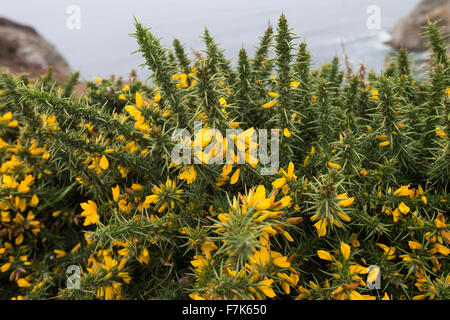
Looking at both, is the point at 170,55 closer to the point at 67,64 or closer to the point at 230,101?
the point at 230,101

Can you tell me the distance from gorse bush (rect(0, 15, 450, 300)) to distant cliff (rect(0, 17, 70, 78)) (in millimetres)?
6821

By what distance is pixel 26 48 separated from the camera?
807 cm

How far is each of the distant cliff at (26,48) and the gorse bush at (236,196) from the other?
269 inches

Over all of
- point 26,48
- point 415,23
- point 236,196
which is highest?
point 415,23

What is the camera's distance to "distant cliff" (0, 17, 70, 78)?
7.71 m

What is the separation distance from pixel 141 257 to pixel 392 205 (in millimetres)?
1123

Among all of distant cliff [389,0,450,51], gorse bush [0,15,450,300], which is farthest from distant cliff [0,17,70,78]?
distant cliff [389,0,450,51]

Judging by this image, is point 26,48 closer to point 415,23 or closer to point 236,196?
point 236,196

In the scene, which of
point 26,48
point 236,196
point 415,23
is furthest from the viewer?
point 415,23

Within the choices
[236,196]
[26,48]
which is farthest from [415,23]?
[26,48]

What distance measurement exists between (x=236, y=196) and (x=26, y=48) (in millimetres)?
9243

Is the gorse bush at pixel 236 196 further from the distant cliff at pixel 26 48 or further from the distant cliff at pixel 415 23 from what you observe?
the distant cliff at pixel 415 23

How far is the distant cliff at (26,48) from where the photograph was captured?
7.71 m

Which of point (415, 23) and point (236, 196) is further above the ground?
point (415, 23)
